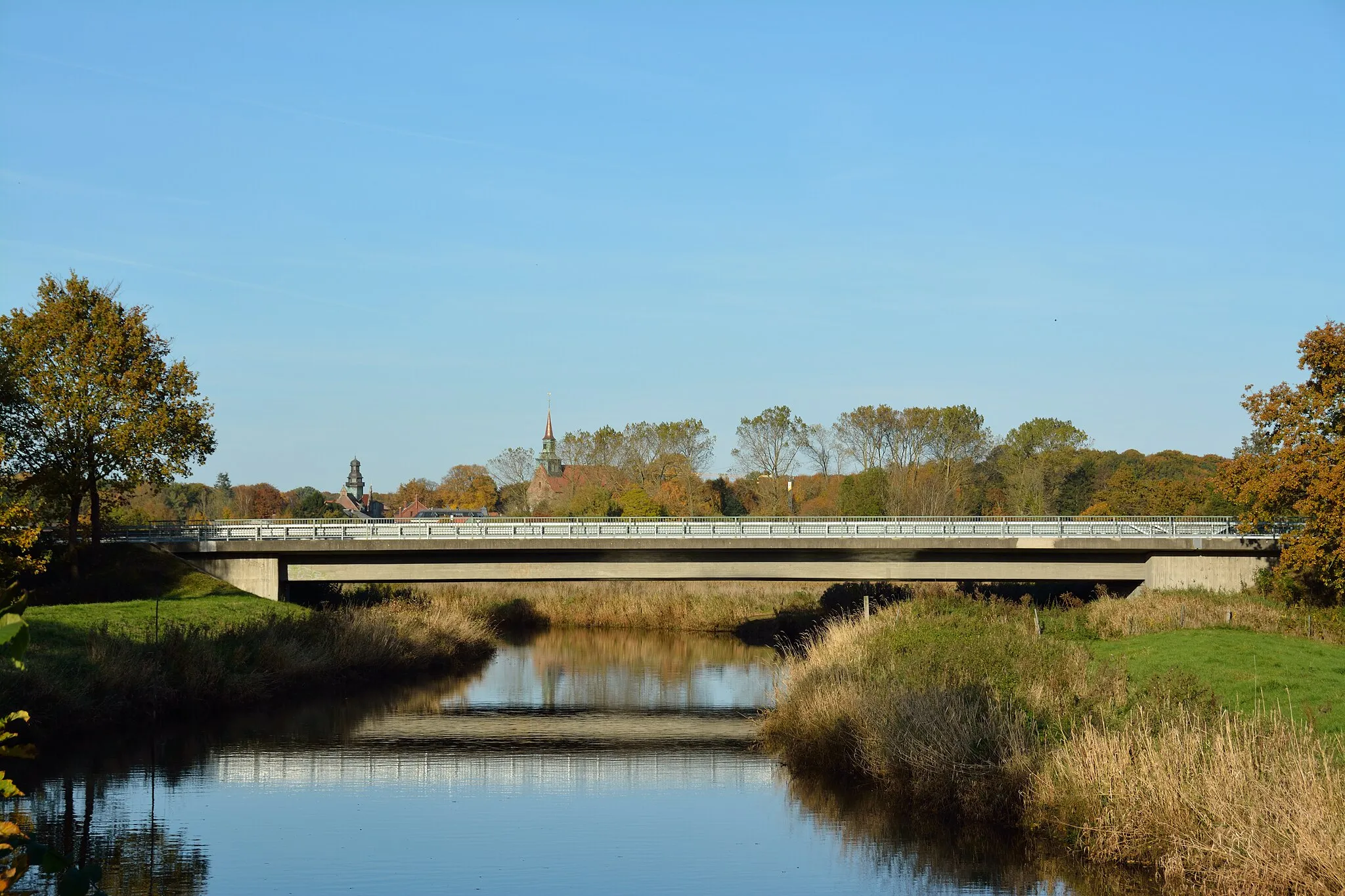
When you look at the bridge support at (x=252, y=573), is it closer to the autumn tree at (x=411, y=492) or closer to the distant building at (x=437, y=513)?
the distant building at (x=437, y=513)

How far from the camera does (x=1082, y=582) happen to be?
179 feet

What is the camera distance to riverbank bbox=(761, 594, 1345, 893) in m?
15.3

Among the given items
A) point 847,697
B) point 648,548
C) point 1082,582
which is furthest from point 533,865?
point 1082,582

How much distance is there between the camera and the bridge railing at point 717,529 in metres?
48.4

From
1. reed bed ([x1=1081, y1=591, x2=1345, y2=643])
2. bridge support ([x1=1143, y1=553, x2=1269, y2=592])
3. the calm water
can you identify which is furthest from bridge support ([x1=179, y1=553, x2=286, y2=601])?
bridge support ([x1=1143, y1=553, x2=1269, y2=592])

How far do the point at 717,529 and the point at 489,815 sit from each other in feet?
86.5

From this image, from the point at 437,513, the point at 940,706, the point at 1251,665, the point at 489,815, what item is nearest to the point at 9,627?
the point at 489,815

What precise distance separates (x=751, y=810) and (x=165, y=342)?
36.2 meters

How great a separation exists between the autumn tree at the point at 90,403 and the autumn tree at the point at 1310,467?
40.1m

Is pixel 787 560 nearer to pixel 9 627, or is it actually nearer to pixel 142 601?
pixel 142 601

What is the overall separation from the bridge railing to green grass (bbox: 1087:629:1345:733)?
11864 millimetres

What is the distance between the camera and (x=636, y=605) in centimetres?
6334

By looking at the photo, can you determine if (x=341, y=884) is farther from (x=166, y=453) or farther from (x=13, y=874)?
(x=166, y=453)

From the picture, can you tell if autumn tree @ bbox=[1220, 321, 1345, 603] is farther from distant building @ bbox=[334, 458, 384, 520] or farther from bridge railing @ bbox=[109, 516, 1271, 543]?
distant building @ bbox=[334, 458, 384, 520]
